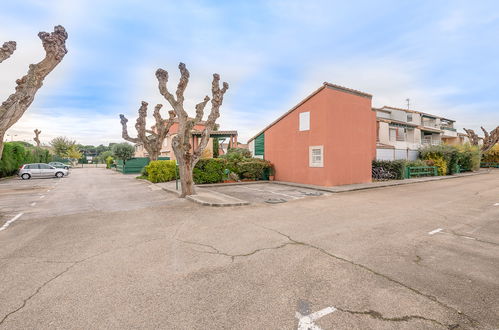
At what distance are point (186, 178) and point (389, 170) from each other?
1529cm

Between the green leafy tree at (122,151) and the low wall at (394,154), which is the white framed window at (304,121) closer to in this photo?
the low wall at (394,154)

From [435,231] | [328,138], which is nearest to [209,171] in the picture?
[328,138]

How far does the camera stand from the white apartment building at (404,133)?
77.1 feet

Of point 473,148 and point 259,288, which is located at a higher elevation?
point 473,148

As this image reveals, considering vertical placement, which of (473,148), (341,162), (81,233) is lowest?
(81,233)

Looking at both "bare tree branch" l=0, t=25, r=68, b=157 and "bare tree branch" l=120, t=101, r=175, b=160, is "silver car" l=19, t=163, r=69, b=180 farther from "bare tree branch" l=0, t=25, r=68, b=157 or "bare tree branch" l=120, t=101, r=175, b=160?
"bare tree branch" l=0, t=25, r=68, b=157

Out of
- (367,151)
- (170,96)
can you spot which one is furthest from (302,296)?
(367,151)

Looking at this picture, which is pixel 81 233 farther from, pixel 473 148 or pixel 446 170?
pixel 473 148

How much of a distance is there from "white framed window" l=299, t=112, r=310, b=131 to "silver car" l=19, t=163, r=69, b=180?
975 inches

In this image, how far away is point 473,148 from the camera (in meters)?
26.6

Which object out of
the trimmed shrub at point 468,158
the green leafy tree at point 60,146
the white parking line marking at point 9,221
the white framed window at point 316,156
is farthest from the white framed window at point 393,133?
the green leafy tree at point 60,146

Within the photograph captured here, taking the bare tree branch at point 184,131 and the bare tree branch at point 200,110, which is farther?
the bare tree branch at point 200,110

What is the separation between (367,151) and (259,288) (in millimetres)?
15253

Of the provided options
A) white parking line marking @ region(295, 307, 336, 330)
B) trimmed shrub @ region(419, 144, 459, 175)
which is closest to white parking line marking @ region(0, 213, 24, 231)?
white parking line marking @ region(295, 307, 336, 330)
